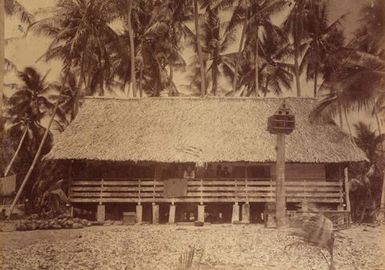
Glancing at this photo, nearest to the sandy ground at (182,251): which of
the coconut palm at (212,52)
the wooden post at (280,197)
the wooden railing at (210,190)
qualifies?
the wooden post at (280,197)

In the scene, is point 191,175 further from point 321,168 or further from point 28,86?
point 28,86

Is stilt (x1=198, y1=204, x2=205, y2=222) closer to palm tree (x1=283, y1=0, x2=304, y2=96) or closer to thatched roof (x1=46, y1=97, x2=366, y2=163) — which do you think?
thatched roof (x1=46, y1=97, x2=366, y2=163)

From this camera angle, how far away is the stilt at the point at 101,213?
26.2 ft

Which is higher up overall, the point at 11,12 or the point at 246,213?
the point at 11,12

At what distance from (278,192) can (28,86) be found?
3208 mm

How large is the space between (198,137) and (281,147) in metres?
1.36

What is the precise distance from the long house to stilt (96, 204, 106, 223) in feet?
0.05

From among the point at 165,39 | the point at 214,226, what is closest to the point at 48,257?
the point at 214,226

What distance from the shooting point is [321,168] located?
815 cm

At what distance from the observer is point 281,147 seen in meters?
6.99

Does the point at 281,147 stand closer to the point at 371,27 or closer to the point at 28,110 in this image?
the point at 371,27

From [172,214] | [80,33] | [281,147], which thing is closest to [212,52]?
[172,214]

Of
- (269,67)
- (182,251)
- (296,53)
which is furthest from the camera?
(269,67)

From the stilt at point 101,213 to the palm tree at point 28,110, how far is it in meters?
1.56
